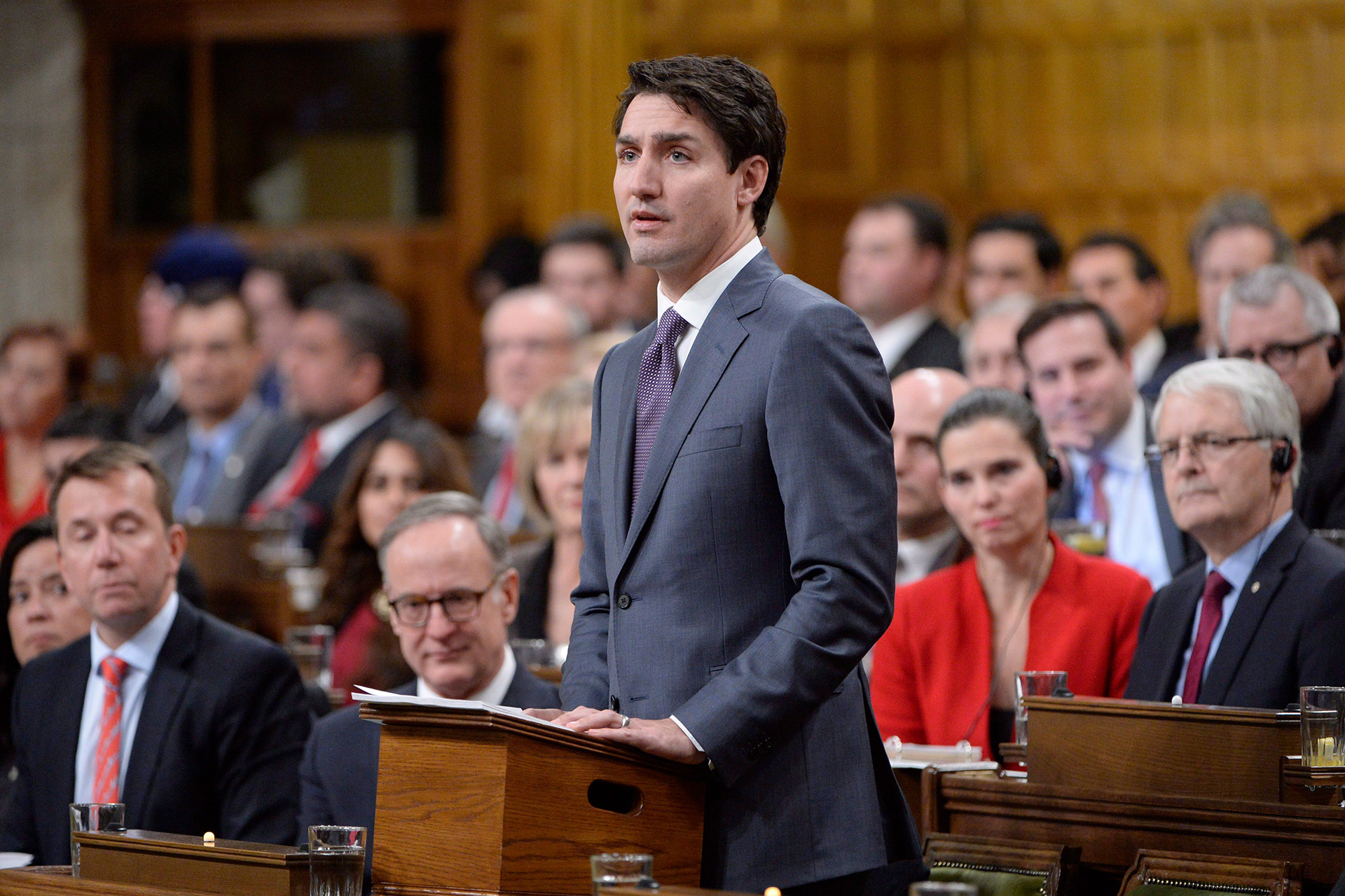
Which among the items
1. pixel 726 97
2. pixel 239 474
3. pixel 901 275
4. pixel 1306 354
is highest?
pixel 901 275

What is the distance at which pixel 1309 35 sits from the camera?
7.52 metres

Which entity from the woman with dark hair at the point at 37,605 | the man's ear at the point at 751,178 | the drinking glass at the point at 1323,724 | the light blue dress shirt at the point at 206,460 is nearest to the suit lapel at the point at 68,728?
the woman with dark hair at the point at 37,605

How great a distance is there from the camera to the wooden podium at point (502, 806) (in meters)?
1.95

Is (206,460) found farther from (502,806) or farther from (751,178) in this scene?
(502,806)

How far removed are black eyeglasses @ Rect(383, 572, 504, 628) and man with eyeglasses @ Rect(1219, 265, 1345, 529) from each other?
6.29 feet

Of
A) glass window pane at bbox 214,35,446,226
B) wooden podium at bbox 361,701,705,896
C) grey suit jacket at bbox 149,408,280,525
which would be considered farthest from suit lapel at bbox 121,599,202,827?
glass window pane at bbox 214,35,446,226

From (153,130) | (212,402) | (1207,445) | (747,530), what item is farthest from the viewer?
(153,130)

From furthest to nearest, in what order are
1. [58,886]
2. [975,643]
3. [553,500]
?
[553,500]
[975,643]
[58,886]

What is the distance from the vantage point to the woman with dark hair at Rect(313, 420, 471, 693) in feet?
15.3

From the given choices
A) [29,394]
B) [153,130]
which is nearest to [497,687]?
[29,394]

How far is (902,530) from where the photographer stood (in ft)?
14.3

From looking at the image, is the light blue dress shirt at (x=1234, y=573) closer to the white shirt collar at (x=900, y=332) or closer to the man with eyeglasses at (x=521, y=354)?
the white shirt collar at (x=900, y=332)

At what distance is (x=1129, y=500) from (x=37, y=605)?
2.70m

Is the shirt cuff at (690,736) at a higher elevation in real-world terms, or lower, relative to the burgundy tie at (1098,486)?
lower
